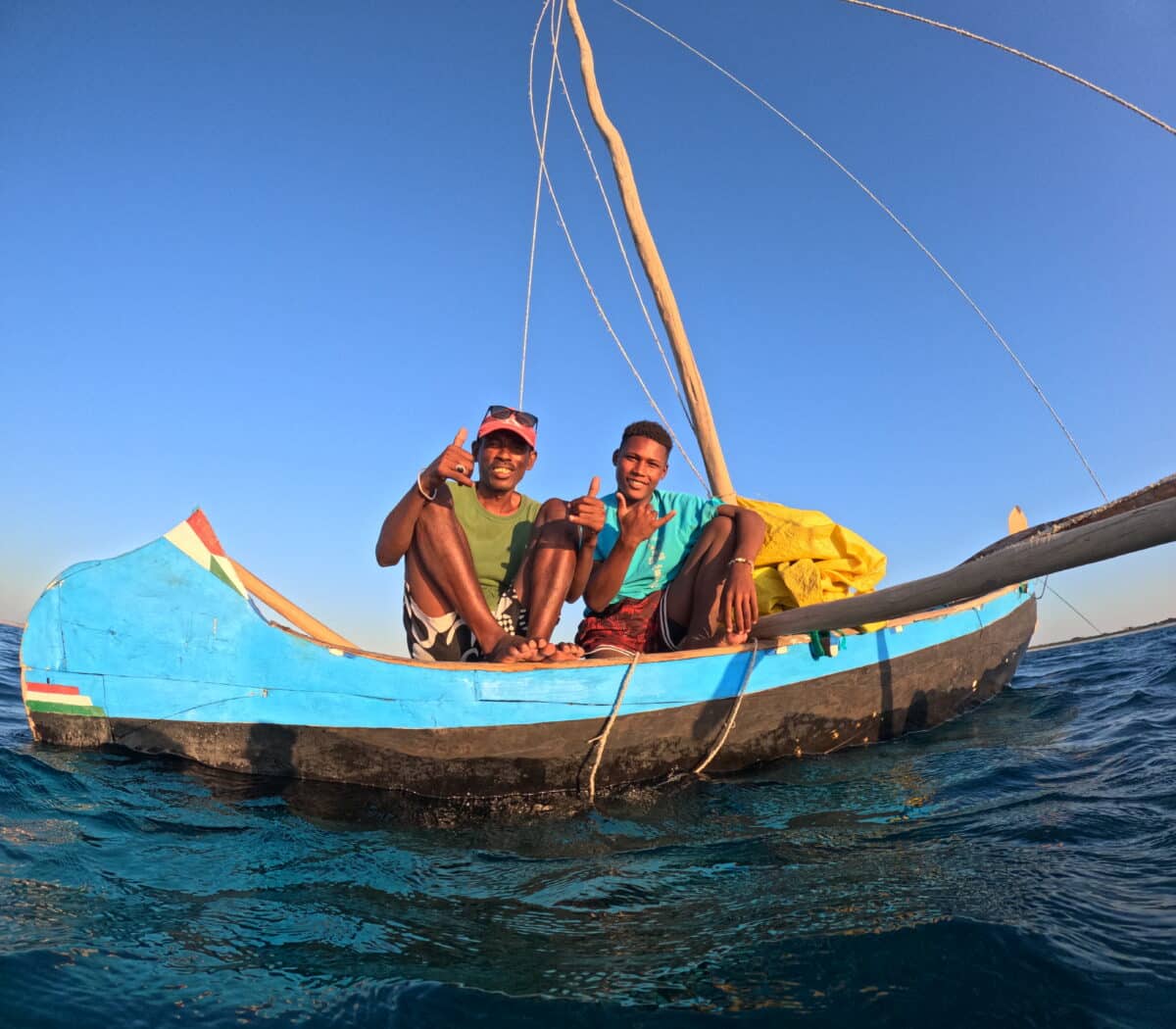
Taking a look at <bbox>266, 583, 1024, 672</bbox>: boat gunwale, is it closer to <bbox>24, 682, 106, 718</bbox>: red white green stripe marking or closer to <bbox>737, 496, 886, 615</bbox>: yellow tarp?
<bbox>737, 496, 886, 615</bbox>: yellow tarp

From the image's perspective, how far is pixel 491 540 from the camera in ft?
13.7

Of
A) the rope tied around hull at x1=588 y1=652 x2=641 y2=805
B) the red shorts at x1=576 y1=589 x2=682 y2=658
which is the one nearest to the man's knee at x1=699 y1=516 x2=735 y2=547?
the red shorts at x1=576 y1=589 x2=682 y2=658

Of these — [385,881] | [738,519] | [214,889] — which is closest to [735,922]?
[385,881]

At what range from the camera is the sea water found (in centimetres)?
151

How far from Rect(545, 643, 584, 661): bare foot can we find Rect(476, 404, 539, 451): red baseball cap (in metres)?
1.19

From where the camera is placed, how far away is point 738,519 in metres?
4.02

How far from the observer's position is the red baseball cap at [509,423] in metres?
4.05

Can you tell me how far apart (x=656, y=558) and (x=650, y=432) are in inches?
28.5

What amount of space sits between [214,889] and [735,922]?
56.8 inches

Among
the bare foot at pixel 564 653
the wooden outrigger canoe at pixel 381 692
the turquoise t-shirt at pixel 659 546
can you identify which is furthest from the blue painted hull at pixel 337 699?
the turquoise t-shirt at pixel 659 546

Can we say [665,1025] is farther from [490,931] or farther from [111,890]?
[111,890]

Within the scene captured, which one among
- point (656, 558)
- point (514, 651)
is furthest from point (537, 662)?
point (656, 558)

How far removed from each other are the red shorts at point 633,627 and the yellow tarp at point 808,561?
0.56 meters

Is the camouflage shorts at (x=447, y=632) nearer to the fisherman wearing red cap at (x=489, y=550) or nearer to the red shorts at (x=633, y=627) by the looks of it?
the fisherman wearing red cap at (x=489, y=550)
